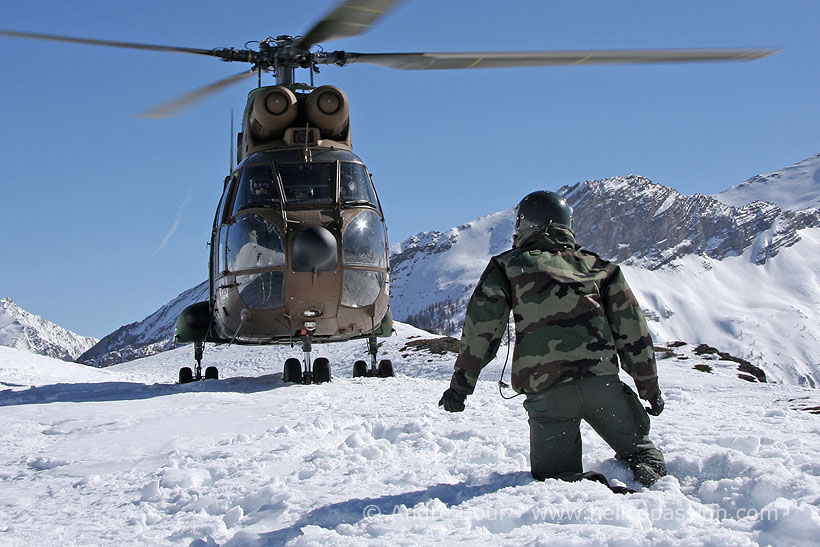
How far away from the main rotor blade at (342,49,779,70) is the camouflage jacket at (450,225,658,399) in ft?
9.79

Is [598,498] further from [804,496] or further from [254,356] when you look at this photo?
[254,356]

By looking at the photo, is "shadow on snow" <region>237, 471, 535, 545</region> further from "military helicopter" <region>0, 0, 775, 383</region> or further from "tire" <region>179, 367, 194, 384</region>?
"tire" <region>179, 367, 194, 384</region>

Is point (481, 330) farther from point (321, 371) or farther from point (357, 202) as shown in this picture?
point (321, 371)

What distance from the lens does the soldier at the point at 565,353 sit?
4.49 m

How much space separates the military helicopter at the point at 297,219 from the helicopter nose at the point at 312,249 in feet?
0.04

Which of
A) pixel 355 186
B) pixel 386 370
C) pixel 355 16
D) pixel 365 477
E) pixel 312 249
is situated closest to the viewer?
pixel 365 477

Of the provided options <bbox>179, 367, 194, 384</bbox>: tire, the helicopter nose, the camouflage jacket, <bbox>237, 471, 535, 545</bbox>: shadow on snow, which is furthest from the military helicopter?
<bbox>237, 471, 535, 545</bbox>: shadow on snow

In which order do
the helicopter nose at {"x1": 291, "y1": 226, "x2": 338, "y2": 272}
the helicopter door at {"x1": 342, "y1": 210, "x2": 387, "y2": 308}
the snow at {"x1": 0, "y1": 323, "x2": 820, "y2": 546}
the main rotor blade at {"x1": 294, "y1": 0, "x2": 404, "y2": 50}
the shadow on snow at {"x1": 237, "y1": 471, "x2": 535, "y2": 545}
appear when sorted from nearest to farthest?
the snow at {"x1": 0, "y1": 323, "x2": 820, "y2": 546}, the shadow on snow at {"x1": 237, "y1": 471, "x2": 535, "y2": 545}, the main rotor blade at {"x1": 294, "y1": 0, "x2": 404, "y2": 50}, the helicopter nose at {"x1": 291, "y1": 226, "x2": 338, "y2": 272}, the helicopter door at {"x1": 342, "y1": 210, "x2": 387, "y2": 308}

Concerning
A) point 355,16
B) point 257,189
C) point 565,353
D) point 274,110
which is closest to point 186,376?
point 257,189

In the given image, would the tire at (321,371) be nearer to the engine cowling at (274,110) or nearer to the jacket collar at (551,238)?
the engine cowling at (274,110)

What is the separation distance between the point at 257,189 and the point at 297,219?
2.41 ft

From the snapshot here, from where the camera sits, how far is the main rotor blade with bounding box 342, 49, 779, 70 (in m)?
6.76

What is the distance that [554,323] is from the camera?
455 cm

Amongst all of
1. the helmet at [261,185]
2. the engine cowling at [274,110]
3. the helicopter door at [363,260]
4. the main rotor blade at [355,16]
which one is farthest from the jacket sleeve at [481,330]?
the engine cowling at [274,110]
